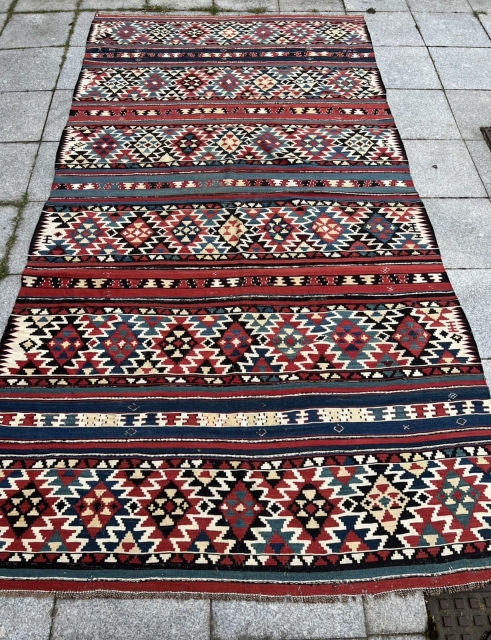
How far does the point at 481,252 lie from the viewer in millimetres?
4121

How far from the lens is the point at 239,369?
3502 mm

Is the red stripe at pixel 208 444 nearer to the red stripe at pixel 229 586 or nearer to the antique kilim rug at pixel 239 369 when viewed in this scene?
the antique kilim rug at pixel 239 369

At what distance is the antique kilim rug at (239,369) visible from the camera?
291 centimetres

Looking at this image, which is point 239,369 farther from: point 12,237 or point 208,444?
point 12,237

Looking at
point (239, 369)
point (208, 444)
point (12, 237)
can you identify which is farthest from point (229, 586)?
point (12, 237)

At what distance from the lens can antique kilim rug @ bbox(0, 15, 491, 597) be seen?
291cm

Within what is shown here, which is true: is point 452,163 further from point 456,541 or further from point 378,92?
point 456,541

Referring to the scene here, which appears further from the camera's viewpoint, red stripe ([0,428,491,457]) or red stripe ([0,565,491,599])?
red stripe ([0,428,491,457])

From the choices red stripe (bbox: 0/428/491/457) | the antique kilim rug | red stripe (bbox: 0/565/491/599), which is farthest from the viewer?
red stripe (bbox: 0/428/491/457)

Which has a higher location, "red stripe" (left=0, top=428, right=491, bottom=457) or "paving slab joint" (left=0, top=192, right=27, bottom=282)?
"paving slab joint" (left=0, top=192, right=27, bottom=282)

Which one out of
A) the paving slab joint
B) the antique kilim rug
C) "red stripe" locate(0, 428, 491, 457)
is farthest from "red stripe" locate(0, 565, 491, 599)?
the paving slab joint

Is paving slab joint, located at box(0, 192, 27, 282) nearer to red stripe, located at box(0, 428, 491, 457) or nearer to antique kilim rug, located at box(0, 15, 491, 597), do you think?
antique kilim rug, located at box(0, 15, 491, 597)

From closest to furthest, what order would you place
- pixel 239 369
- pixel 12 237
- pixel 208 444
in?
pixel 208 444 → pixel 239 369 → pixel 12 237

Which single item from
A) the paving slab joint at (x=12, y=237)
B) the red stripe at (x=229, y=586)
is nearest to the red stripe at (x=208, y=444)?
the red stripe at (x=229, y=586)
